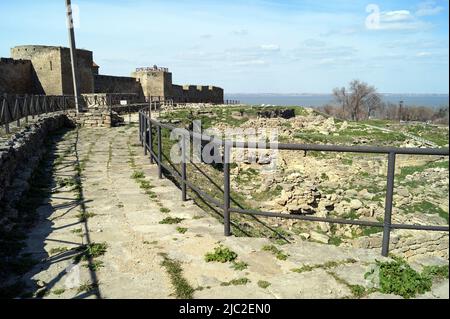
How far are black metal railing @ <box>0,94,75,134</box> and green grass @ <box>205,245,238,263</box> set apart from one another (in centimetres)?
781

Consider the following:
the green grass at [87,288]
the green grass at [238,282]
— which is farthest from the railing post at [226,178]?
the green grass at [87,288]

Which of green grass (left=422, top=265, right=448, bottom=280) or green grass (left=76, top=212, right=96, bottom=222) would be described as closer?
green grass (left=422, top=265, right=448, bottom=280)

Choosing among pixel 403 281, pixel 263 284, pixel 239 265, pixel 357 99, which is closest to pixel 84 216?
pixel 239 265

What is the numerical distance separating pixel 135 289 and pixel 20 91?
95.7 feet

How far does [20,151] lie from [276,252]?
598 centimetres

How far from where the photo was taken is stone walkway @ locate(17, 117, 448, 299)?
3.28m

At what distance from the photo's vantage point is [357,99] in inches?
2844

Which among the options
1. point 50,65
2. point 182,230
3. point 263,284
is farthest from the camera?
point 50,65

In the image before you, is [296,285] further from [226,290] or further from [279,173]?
[279,173]

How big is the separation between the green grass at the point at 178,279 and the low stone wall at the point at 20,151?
2961mm

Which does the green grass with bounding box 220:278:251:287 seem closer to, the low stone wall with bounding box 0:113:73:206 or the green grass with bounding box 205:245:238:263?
the green grass with bounding box 205:245:238:263

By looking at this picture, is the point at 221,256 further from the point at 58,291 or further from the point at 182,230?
the point at 58,291

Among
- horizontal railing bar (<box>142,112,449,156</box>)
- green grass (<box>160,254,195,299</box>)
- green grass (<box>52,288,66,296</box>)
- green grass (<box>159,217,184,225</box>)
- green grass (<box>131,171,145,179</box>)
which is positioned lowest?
green grass (<box>52,288,66,296</box>)

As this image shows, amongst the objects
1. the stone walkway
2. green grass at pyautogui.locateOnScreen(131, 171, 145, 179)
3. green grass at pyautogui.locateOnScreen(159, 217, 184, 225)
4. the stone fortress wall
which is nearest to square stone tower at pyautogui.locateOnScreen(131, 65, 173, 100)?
the stone fortress wall
